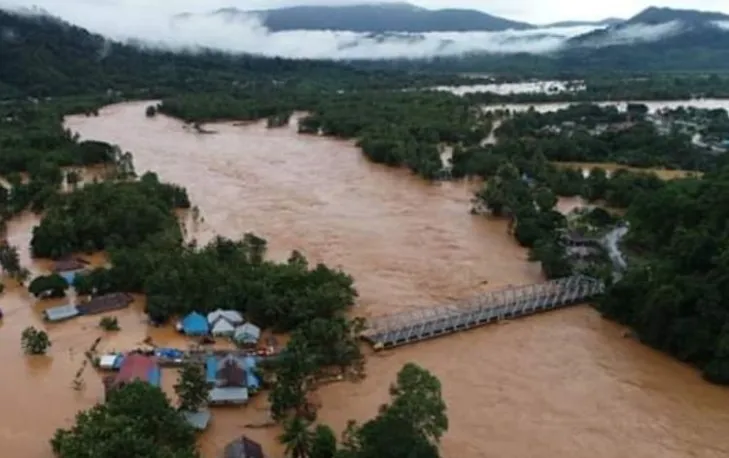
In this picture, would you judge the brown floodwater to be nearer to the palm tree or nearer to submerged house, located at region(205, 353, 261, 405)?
submerged house, located at region(205, 353, 261, 405)

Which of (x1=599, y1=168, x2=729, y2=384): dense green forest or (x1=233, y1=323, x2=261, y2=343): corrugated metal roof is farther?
(x1=233, y1=323, x2=261, y2=343): corrugated metal roof

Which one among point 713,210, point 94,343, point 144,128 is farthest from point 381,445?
point 144,128

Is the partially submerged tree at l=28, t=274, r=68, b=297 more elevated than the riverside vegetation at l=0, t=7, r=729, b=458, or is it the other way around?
the riverside vegetation at l=0, t=7, r=729, b=458

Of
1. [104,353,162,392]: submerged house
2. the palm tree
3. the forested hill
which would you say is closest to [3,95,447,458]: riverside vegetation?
the palm tree

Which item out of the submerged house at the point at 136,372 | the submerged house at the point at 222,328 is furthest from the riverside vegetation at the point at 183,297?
the submerged house at the point at 136,372

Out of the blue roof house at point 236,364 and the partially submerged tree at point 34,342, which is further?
the partially submerged tree at point 34,342

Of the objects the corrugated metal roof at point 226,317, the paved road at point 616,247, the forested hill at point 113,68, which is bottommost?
the corrugated metal roof at point 226,317

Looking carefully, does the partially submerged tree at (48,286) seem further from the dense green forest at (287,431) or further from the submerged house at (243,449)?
the submerged house at (243,449)
